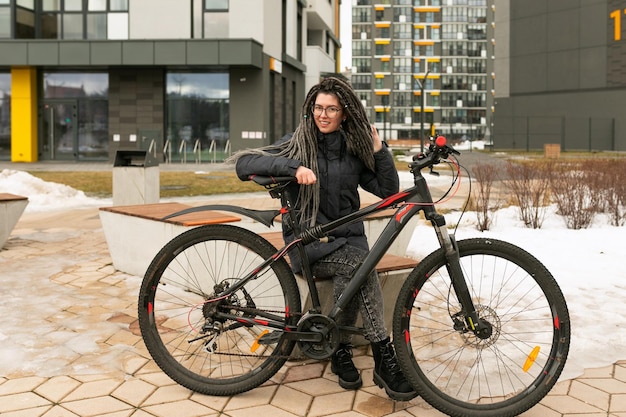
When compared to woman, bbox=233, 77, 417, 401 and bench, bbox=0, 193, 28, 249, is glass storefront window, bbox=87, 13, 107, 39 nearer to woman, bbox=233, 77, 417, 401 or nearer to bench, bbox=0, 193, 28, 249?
bench, bbox=0, 193, 28, 249

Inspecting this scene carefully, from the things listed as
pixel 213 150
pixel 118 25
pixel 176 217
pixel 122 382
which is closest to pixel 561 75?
pixel 213 150

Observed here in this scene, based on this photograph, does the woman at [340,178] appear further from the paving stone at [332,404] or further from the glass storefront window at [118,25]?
the glass storefront window at [118,25]

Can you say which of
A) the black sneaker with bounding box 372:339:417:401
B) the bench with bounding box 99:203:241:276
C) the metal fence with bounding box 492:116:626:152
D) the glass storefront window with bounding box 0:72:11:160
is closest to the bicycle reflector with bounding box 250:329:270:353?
the black sneaker with bounding box 372:339:417:401

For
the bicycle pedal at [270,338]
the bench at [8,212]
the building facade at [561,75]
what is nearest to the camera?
the bicycle pedal at [270,338]

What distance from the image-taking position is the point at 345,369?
3479mm

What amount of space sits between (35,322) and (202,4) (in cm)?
2653

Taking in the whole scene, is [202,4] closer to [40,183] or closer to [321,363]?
[40,183]

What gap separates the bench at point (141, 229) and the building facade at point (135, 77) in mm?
22592

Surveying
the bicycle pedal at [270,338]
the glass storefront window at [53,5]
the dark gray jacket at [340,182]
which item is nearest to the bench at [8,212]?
the dark gray jacket at [340,182]

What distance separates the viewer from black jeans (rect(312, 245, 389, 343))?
10.7ft

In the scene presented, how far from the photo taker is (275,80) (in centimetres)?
3331

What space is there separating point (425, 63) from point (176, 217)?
4014 inches

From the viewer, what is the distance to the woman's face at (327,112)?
3.36 m

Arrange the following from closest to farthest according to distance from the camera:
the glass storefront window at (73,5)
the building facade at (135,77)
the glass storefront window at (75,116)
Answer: the building facade at (135,77) < the glass storefront window at (73,5) < the glass storefront window at (75,116)
